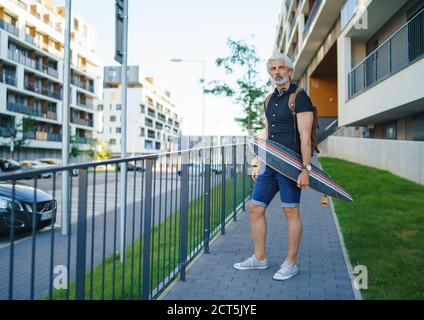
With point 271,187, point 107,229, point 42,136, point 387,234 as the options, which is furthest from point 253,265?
point 42,136

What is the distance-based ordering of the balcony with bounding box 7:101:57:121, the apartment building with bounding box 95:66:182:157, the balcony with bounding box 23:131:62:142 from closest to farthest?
the balcony with bounding box 7:101:57:121 → the balcony with bounding box 23:131:62:142 → the apartment building with bounding box 95:66:182:157

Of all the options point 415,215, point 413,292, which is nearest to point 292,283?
point 413,292

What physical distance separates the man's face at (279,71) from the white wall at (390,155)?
7.38 metres

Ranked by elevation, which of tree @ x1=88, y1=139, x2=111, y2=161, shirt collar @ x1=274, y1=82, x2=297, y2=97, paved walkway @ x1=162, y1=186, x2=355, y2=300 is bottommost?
paved walkway @ x1=162, y1=186, x2=355, y2=300

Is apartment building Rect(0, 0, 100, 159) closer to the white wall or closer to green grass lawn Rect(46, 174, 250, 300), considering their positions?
the white wall

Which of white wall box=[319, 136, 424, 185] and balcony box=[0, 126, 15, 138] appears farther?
balcony box=[0, 126, 15, 138]

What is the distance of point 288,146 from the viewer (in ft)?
14.0

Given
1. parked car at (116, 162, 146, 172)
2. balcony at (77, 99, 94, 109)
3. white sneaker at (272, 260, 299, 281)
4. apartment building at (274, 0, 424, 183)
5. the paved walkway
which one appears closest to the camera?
parked car at (116, 162, 146, 172)

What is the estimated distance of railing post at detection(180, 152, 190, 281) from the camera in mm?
4273

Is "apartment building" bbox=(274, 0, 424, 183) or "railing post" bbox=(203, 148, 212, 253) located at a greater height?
"apartment building" bbox=(274, 0, 424, 183)

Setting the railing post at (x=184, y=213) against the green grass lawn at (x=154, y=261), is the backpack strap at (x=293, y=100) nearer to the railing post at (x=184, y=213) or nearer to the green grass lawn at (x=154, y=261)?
the railing post at (x=184, y=213)

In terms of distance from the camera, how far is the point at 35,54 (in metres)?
50.8

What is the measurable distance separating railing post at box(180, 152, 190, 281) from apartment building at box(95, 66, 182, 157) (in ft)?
254

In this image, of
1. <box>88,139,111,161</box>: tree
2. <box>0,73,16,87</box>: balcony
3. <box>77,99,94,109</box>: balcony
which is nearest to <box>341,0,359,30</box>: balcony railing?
<box>0,73,16,87</box>: balcony
